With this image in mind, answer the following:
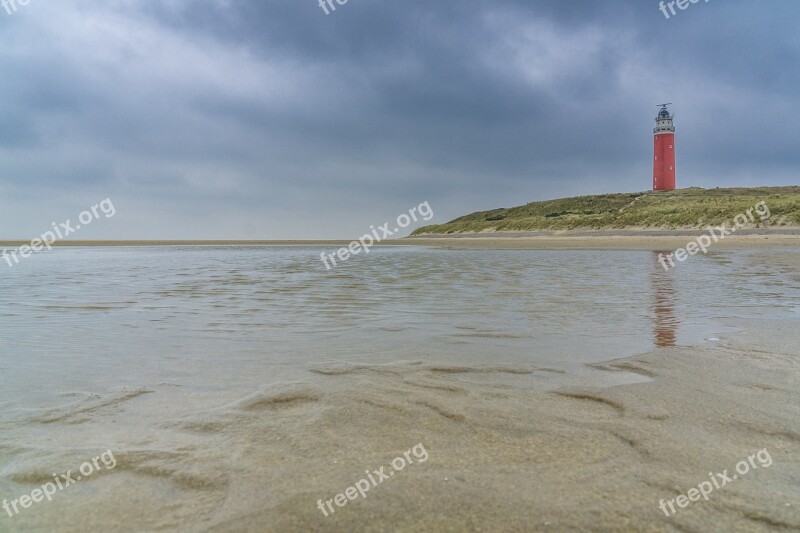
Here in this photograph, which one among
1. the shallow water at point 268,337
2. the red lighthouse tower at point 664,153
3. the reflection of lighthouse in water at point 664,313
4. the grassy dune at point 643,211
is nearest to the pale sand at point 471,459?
the shallow water at point 268,337

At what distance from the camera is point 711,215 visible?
51.9 metres

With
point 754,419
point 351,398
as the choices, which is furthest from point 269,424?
point 754,419

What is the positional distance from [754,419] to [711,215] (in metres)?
57.0

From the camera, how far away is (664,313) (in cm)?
829

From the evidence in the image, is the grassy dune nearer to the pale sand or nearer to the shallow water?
the shallow water

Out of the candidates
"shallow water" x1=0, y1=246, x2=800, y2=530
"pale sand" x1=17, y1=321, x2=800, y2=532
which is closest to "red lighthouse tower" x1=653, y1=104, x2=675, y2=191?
"shallow water" x1=0, y1=246, x2=800, y2=530

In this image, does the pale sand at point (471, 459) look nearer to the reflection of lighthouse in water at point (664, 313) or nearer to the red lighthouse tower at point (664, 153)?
the reflection of lighthouse in water at point (664, 313)

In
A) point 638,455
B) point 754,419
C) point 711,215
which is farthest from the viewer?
point 711,215

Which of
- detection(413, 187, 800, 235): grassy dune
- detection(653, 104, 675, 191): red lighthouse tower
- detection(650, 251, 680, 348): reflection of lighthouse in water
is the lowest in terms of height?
detection(650, 251, 680, 348): reflection of lighthouse in water

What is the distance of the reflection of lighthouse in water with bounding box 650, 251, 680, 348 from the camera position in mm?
6168

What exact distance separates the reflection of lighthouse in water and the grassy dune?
40.2 metres

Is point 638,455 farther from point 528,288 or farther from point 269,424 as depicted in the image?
point 528,288

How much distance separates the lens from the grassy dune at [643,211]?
50844 mm

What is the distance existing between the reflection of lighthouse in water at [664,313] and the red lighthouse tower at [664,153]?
78.9m
